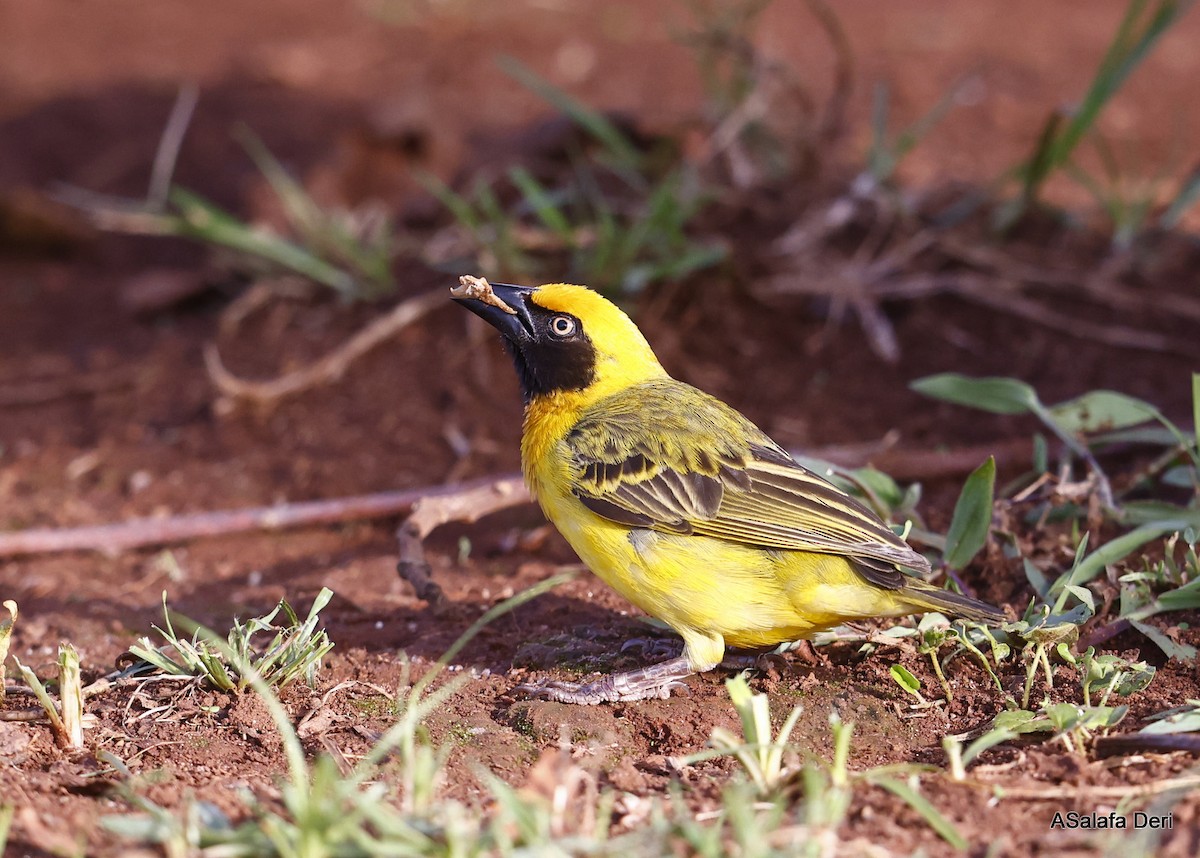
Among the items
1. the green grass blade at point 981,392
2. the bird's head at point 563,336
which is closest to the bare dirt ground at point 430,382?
the green grass blade at point 981,392

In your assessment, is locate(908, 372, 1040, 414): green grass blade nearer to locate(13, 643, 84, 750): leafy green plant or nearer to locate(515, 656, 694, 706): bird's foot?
locate(515, 656, 694, 706): bird's foot

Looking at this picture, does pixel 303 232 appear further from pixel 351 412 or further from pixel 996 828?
pixel 996 828

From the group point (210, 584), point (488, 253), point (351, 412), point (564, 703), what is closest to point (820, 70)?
point (488, 253)

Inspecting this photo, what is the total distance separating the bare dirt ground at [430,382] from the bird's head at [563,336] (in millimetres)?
785

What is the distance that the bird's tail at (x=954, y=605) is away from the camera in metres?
3.50

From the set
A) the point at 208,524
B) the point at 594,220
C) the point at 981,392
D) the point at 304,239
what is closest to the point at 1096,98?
the point at 981,392

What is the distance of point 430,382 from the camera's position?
6383mm

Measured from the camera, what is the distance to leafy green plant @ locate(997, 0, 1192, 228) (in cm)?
583

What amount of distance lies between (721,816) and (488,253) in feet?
13.1

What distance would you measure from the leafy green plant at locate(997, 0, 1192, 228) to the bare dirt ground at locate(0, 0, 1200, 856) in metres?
0.40

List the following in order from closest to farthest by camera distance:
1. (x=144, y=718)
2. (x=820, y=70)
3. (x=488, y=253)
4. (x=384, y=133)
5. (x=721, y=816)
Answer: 1. (x=721, y=816)
2. (x=144, y=718)
3. (x=488, y=253)
4. (x=384, y=133)
5. (x=820, y=70)

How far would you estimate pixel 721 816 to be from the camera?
2707 mm

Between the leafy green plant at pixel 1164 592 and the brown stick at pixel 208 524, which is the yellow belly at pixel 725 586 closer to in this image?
the leafy green plant at pixel 1164 592

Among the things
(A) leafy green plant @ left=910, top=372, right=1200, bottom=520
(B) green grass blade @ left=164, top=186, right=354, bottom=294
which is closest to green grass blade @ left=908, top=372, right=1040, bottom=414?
(A) leafy green plant @ left=910, top=372, right=1200, bottom=520
